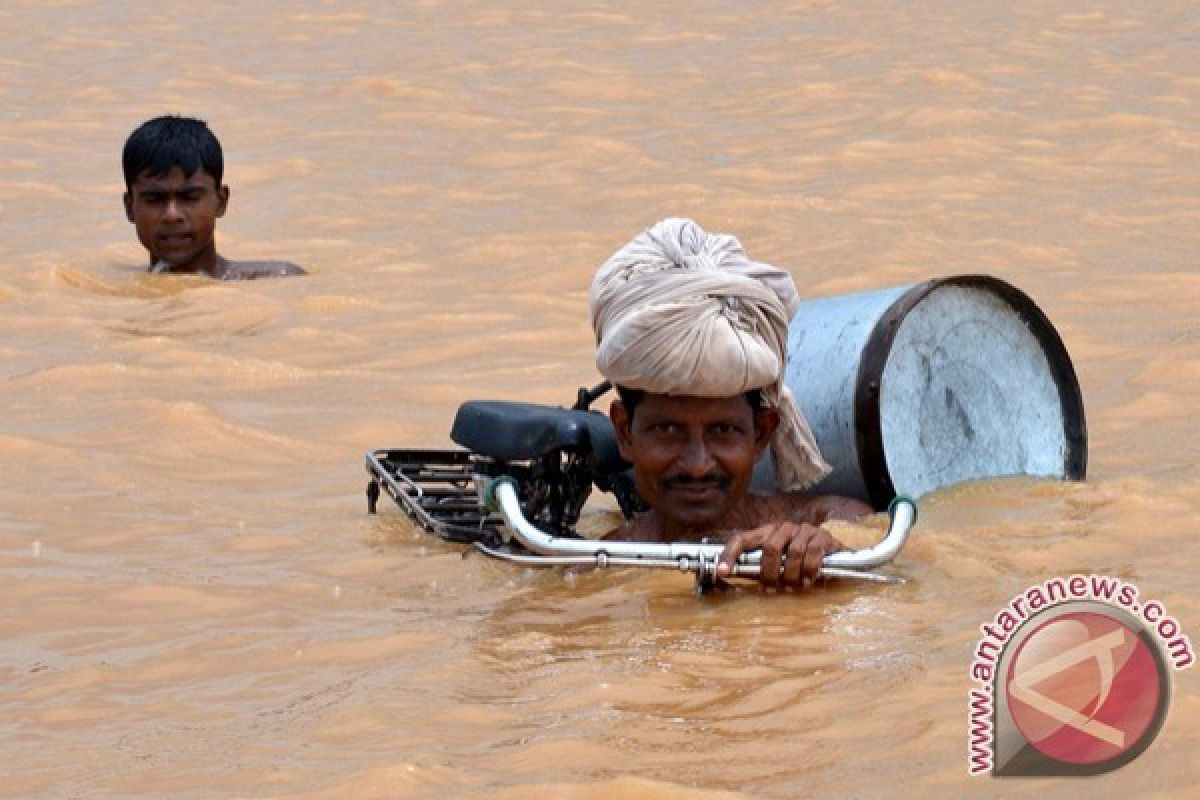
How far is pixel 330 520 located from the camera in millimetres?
6234

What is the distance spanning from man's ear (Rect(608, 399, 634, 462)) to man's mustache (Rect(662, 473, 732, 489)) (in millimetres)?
113

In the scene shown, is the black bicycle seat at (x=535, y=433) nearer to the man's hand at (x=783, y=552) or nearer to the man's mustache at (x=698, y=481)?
the man's mustache at (x=698, y=481)

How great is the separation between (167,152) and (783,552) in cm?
602

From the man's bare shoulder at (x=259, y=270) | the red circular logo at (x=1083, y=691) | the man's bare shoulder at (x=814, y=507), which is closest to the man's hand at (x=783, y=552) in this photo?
the man's bare shoulder at (x=814, y=507)

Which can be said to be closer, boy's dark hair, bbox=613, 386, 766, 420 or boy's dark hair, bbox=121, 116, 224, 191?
boy's dark hair, bbox=613, 386, 766, 420

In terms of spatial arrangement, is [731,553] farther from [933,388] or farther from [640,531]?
[933,388]

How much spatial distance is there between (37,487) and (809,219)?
4.71 meters

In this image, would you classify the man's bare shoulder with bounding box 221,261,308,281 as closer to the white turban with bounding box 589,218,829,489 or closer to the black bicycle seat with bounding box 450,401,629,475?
the black bicycle seat with bounding box 450,401,629,475

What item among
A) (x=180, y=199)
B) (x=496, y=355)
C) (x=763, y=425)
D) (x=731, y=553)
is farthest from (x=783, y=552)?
(x=180, y=199)

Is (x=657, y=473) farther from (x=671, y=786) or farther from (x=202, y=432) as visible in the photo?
(x=202, y=432)

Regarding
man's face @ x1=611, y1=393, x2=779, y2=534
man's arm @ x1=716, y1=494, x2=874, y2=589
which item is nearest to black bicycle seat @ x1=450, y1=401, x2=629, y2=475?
man's face @ x1=611, y1=393, x2=779, y2=534

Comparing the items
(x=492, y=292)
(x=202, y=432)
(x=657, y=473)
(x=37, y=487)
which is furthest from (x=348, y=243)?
(x=657, y=473)

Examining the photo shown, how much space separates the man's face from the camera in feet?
17.5

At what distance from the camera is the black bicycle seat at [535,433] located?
558cm
